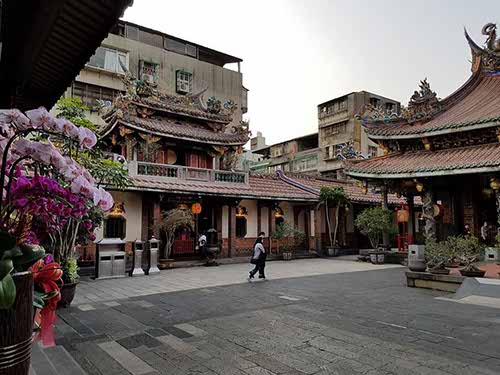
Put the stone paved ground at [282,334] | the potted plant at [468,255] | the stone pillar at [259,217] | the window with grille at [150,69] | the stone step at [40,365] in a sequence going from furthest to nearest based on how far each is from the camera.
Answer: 1. the window with grille at [150,69]
2. the stone pillar at [259,217]
3. the potted plant at [468,255]
4. the stone paved ground at [282,334]
5. the stone step at [40,365]

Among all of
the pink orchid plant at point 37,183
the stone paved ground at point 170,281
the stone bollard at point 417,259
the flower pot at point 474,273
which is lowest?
the stone paved ground at point 170,281

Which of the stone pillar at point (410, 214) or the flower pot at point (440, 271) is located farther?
the stone pillar at point (410, 214)

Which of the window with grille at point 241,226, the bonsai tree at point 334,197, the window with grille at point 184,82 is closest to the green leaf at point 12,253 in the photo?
the window with grille at point 241,226

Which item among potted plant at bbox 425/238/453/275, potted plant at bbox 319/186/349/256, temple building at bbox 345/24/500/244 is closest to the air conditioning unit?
potted plant at bbox 319/186/349/256

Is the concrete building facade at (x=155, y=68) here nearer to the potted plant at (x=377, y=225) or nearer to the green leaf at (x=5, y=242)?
the potted plant at (x=377, y=225)

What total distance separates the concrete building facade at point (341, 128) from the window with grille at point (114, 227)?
25.1 metres

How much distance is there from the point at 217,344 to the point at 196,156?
1395 centimetres

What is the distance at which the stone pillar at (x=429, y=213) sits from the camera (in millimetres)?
14132

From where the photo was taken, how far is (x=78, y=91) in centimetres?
2194

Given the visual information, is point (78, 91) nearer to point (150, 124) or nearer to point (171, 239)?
point (150, 124)

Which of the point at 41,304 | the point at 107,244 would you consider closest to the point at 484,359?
the point at 41,304

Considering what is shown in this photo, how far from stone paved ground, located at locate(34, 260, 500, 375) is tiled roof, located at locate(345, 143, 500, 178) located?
20.0 ft

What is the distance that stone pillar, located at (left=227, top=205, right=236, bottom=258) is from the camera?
57.2ft

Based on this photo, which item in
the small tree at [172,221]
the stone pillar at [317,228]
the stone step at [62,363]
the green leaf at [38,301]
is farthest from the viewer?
the stone pillar at [317,228]
